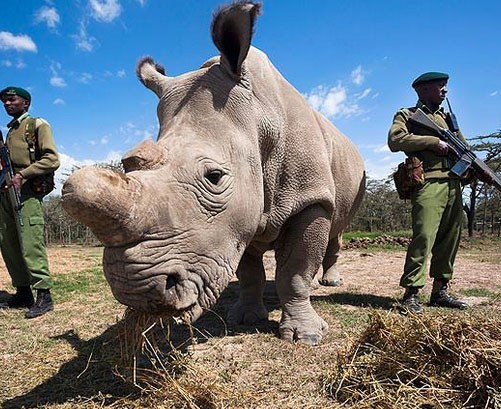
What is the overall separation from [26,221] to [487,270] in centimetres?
735

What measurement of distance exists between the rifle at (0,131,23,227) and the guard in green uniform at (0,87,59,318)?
6 cm

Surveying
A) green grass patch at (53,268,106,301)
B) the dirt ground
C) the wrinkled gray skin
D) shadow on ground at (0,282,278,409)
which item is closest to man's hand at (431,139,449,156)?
the wrinkled gray skin

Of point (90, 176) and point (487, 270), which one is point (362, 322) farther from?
point (487, 270)

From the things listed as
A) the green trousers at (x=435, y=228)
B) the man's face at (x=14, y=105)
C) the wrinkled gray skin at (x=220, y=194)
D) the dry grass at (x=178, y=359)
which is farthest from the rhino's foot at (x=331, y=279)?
the man's face at (x=14, y=105)

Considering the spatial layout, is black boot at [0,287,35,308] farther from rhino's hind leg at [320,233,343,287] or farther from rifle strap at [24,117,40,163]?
rhino's hind leg at [320,233,343,287]

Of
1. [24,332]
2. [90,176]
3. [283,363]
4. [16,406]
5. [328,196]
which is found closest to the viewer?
[90,176]

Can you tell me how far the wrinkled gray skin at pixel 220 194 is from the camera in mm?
2135

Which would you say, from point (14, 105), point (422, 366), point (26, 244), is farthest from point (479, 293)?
point (14, 105)

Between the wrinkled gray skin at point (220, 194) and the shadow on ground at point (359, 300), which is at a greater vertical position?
the wrinkled gray skin at point (220, 194)

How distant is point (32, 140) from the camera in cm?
498

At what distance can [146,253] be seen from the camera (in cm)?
215

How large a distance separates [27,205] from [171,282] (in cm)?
338

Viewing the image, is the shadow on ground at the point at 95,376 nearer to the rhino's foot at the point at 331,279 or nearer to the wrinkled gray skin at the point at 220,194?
the wrinkled gray skin at the point at 220,194

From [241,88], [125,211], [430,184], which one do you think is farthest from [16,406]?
[430,184]
